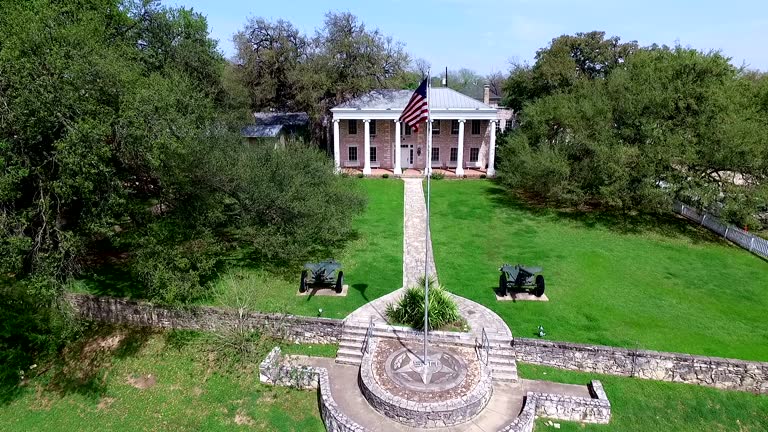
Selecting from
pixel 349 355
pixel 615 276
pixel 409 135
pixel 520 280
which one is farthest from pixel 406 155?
pixel 349 355

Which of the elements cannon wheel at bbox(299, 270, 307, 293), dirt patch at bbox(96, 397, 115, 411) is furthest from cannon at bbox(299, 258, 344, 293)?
dirt patch at bbox(96, 397, 115, 411)

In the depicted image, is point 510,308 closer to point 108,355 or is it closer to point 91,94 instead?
point 108,355

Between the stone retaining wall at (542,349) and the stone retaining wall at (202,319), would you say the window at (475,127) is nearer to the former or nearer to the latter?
the stone retaining wall at (542,349)

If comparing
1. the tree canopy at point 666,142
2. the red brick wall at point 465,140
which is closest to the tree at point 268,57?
the red brick wall at point 465,140

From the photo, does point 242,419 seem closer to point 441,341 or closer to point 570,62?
point 441,341

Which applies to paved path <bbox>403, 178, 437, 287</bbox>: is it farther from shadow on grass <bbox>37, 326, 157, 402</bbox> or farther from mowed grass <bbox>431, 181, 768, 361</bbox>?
shadow on grass <bbox>37, 326, 157, 402</bbox>

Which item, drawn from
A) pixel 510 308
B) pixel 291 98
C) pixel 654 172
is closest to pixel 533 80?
pixel 654 172
